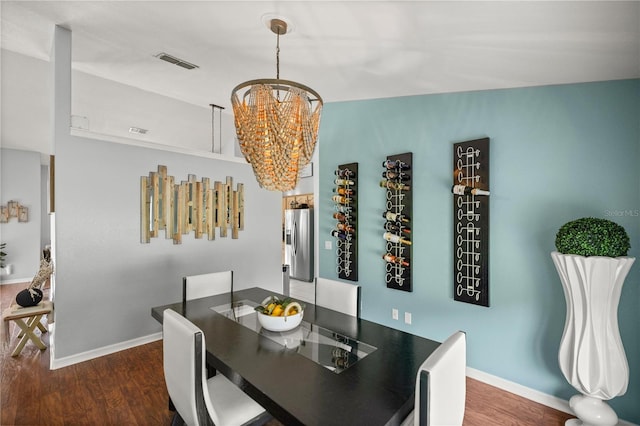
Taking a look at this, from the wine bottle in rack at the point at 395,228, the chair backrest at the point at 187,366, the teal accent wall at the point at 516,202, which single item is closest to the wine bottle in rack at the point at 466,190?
the teal accent wall at the point at 516,202

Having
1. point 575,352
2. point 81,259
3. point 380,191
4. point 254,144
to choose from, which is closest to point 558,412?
point 575,352

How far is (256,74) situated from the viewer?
2969 mm

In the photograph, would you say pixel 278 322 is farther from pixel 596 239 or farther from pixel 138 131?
pixel 138 131

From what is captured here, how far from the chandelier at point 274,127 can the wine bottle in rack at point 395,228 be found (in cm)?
159

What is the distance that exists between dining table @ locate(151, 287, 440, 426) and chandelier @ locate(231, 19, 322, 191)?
0.90m

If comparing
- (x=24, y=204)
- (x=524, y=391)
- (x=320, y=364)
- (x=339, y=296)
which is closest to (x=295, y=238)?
(x=339, y=296)

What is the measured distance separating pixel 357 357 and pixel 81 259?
2726mm

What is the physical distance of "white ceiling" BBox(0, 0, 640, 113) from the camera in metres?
1.61

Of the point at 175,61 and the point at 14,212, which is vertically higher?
the point at 175,61

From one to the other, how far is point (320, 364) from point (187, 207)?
2.73 m

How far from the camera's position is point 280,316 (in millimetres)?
1769

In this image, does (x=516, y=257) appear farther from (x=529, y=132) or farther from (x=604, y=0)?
(x=604, y=0)

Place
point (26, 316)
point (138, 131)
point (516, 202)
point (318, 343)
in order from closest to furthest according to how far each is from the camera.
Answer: point (318, 343) < point (516, 202) < point (26, 316) < point (138, 131)

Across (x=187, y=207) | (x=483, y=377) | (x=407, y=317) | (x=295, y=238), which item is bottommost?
(x=483, y=377)
